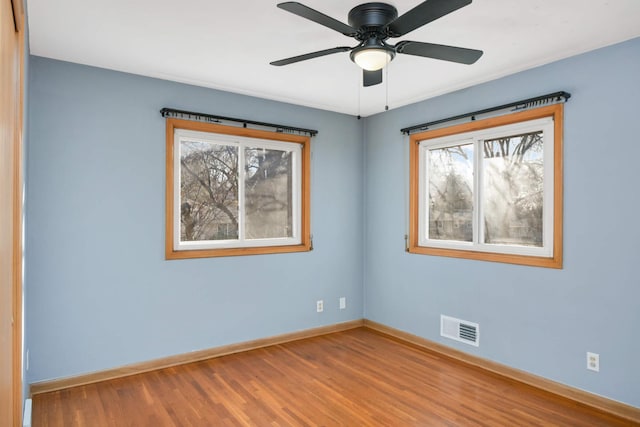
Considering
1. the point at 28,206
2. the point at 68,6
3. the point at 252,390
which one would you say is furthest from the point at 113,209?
the point at 252,390

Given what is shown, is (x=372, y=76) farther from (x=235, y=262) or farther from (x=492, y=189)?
(x=235, y=262)

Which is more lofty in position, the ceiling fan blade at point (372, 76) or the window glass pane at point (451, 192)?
the ceiling fan blade at point (372, 76)

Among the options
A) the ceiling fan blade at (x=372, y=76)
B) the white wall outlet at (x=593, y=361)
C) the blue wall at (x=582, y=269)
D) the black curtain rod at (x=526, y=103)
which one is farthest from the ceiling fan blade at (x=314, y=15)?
the white wall outlet at (x=593, y=361)

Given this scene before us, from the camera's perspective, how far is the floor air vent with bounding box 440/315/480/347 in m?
3.60

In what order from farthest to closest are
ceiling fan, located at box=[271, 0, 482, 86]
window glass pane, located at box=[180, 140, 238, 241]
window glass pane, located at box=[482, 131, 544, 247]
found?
window glass pane, located at box=[180, 140, 238, 241]
window glass pane, located at box=[482, 131, 544, 247]
ceiling fan, located at box=[271, 0, 482, 86]

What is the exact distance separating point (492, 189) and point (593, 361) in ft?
5.02

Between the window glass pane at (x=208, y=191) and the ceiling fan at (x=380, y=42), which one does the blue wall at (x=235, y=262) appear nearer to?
the window glass pane at (x=208, y=191)

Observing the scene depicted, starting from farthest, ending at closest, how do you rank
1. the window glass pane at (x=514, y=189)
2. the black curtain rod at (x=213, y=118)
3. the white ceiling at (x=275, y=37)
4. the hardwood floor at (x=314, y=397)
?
the black curtain rod at (x=213, y=118) → the window glass pane at (x=514, y=189) → the hardwood floor at (x=314, y=397) → the white ceiling at (x=275, y=37)

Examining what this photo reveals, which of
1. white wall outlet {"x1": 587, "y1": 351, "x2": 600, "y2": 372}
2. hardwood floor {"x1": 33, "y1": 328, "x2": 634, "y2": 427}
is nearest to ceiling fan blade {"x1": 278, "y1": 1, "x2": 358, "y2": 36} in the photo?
hardwood floor {"x1": 33, "y1": 328, "x2": 634, "y2": 427}

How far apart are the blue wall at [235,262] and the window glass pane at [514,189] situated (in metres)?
0.28

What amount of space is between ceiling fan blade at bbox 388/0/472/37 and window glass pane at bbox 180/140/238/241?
225 cm

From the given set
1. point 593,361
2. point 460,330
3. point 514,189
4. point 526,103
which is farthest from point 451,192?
point 593,361

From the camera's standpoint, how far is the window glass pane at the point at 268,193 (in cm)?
412

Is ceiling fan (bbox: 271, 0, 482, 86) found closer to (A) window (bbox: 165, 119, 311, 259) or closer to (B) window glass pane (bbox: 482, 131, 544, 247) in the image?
(B) window glass pane (bbox: 482, 131, 544, 247)
